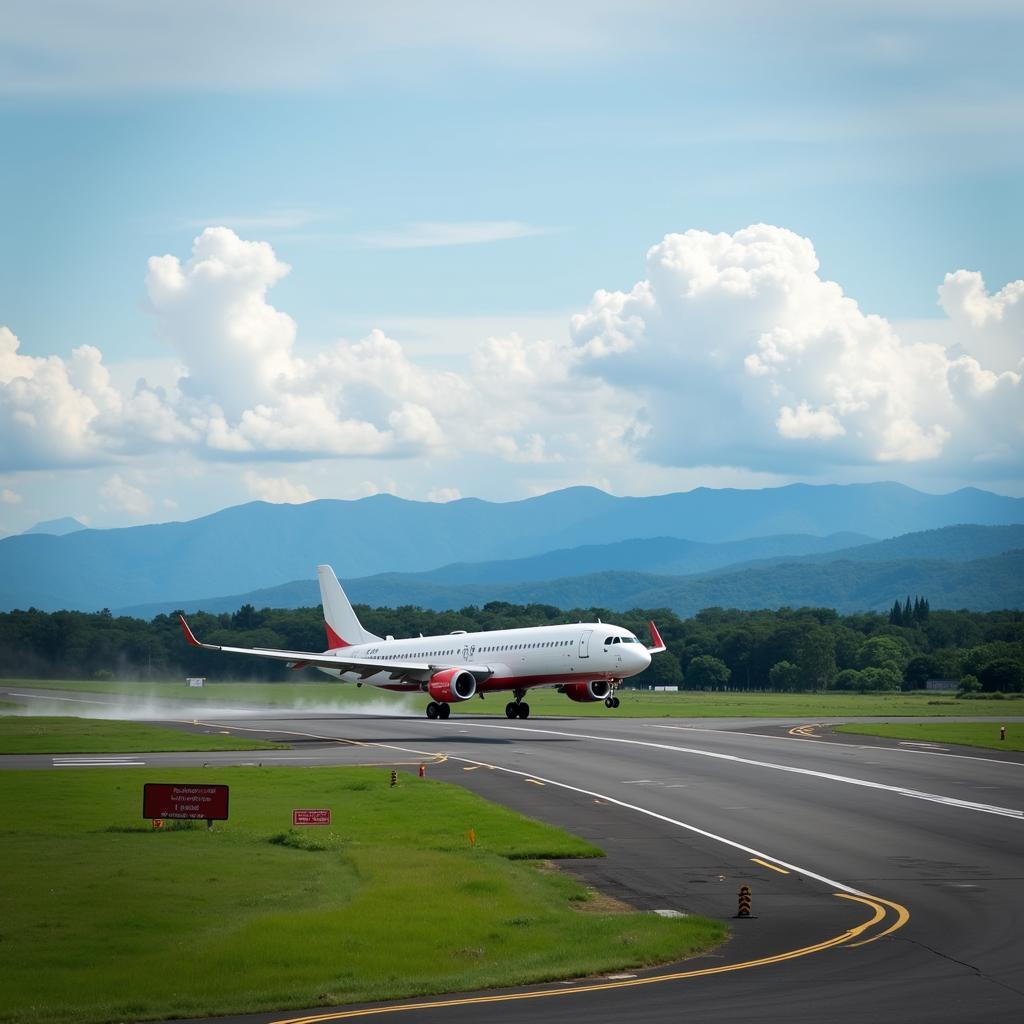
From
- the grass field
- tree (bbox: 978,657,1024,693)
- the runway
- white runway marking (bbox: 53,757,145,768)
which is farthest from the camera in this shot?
tree (bbox: 978,657,1024,693)

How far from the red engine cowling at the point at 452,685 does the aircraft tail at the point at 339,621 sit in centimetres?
2358

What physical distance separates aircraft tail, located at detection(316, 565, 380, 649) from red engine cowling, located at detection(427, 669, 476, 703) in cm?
2358

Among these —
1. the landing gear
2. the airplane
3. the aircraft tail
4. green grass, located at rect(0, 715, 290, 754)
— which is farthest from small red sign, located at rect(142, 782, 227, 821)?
the aircraft tail

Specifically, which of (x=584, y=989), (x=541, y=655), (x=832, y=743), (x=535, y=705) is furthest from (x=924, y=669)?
(x=584, y=989)

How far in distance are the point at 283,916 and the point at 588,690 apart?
2323 inches

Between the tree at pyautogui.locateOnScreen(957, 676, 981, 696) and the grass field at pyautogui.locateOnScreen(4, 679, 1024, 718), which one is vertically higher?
the tree at pyautogui.locateOnScreen(957, 676, 981, 696)

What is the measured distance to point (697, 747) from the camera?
6519 cm

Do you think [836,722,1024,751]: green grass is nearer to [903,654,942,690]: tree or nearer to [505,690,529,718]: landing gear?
[505,690,529,718]: landing gear

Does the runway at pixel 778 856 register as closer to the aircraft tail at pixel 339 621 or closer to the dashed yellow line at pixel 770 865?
the dashed yellow line at pixel 770 865

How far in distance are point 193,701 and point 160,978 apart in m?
103

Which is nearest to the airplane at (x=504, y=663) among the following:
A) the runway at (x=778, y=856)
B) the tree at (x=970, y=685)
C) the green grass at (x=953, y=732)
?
the runway at (x=778, y=856)

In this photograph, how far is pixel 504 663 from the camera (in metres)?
85.2

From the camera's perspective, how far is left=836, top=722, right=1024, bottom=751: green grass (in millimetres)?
69619

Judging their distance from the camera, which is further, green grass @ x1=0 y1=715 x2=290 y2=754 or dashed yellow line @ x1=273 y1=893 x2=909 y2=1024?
green grass @ x1=0 y1=715 x2=290 y2=754
